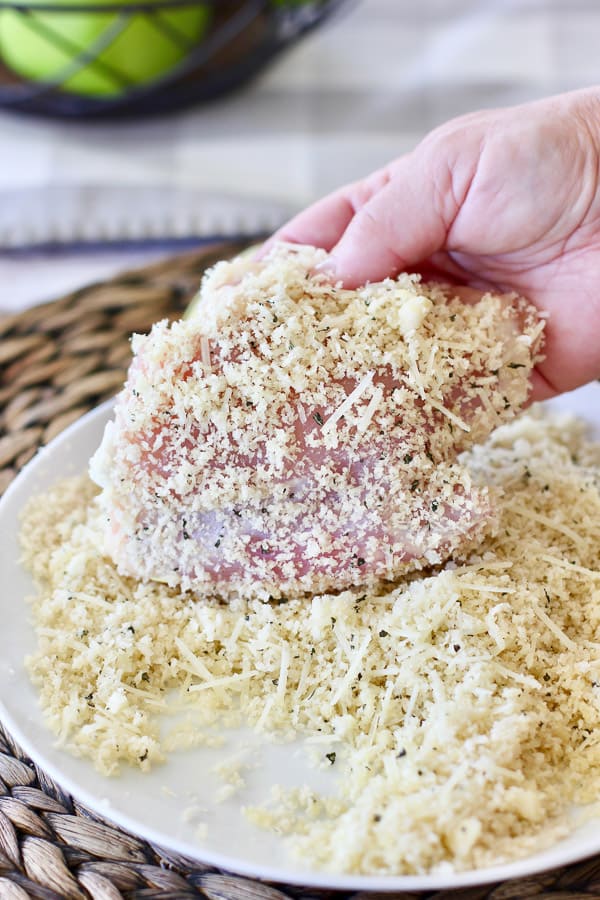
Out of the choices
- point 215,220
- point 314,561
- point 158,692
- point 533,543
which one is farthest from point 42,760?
point 215,220

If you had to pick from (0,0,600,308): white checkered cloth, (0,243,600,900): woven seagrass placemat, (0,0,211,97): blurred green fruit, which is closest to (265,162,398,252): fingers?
(0,243,600,900): woven seagrass placemat

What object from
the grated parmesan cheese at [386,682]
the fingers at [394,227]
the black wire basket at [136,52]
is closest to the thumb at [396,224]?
the fingers at [394,227]

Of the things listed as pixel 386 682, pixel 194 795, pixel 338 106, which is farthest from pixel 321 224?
pixel 338 106

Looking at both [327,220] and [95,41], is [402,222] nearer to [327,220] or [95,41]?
[327,220]

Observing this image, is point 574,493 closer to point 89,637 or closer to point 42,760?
point 89,637

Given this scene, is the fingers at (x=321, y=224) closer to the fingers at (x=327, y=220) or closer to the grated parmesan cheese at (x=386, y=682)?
the fingers at (x=327, y=220)

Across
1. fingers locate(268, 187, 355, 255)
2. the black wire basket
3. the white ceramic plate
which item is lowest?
the white ceramic plate

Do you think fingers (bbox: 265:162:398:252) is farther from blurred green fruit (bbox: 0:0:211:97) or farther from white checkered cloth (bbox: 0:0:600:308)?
blurred green fruit (bbox: 0:0:211:97)
